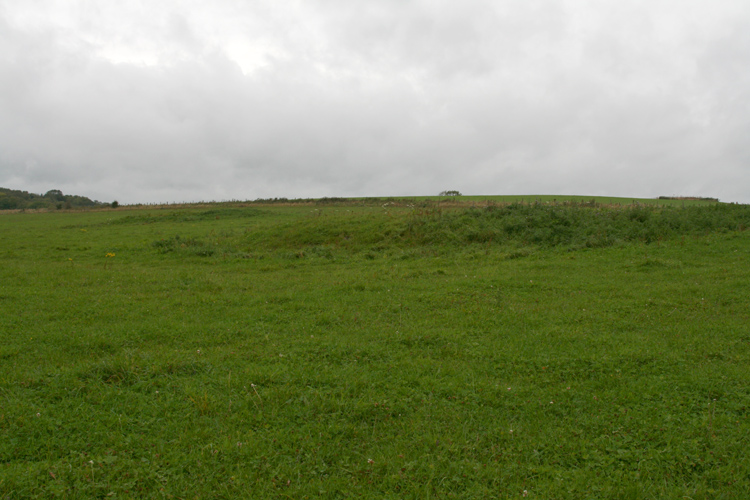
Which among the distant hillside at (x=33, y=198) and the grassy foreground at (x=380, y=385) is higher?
the distant hillside at (x=33, y=198)

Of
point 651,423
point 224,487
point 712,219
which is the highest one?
point 712,219

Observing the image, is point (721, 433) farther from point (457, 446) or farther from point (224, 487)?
point (224, 487)

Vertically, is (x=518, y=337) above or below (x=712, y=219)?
below

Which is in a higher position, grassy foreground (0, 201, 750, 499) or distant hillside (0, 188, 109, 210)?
distant hillside (0, 188, 109, 210)

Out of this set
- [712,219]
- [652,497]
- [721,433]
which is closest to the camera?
[652,497]

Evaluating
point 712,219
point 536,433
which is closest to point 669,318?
point 536,433

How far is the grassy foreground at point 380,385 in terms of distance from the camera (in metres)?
4.32

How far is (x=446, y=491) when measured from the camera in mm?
4156

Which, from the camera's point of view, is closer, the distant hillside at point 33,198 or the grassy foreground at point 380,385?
the grassy foreground at point 380,385

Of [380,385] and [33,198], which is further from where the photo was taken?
[33,198]

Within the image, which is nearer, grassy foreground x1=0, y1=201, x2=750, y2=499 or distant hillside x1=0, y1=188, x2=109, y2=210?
grassy foreground x1=0, y1=201, x2=750, y2=499

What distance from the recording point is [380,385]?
20.2 feet

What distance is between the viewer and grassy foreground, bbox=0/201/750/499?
4.32 meters

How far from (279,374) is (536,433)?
3.65m
